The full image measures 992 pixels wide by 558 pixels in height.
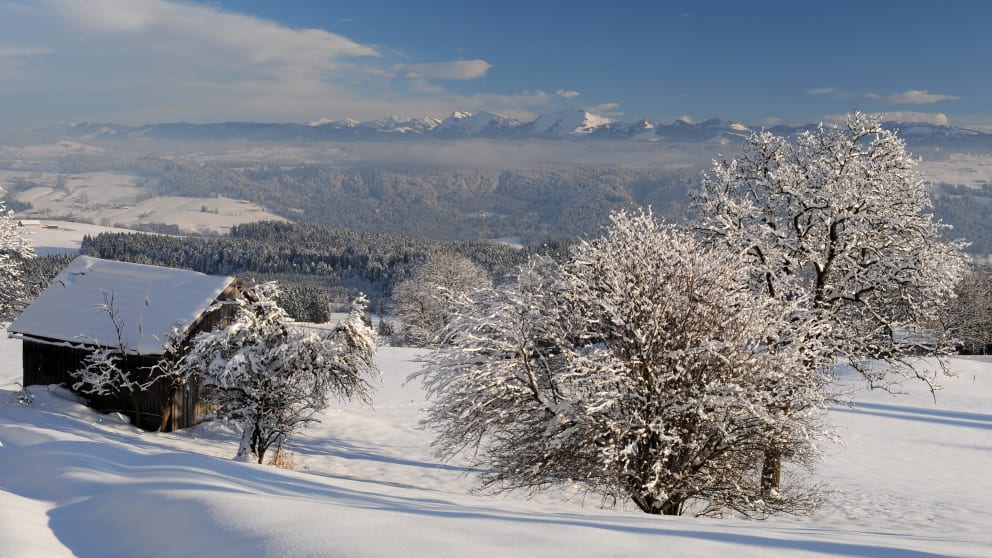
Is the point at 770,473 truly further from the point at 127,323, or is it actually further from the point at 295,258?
the point at 295,258

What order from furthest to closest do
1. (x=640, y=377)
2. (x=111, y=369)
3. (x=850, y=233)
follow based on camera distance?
(x=111, y=369) < (x=850, y=233) < (x=640, y=377)

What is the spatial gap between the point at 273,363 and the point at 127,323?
10.1 meters

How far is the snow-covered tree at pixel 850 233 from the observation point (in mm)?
16594

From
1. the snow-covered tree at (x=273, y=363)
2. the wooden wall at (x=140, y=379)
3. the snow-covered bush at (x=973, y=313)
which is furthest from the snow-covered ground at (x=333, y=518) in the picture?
the snow-covered bush at (x=973, y=313)

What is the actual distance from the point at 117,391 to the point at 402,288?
4833 cm

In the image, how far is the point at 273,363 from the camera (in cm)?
1933

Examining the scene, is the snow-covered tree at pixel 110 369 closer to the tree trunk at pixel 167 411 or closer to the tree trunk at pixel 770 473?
the tree trunk at pixel 167 411

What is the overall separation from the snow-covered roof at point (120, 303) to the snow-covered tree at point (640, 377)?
16.3 meters

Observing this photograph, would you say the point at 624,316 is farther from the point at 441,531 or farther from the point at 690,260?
the point at 441,531

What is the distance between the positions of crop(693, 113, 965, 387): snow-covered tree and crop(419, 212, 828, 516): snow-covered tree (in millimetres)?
3718

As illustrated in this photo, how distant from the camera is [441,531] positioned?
292 inches

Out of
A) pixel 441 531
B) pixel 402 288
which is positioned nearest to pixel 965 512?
pixel 441 531

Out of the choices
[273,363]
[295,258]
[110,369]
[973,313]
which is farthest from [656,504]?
[295,258]

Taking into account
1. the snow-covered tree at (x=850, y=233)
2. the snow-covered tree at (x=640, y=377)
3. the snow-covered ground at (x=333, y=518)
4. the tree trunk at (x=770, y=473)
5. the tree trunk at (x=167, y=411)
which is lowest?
A: the tree trunk at (x=167, y=411)
